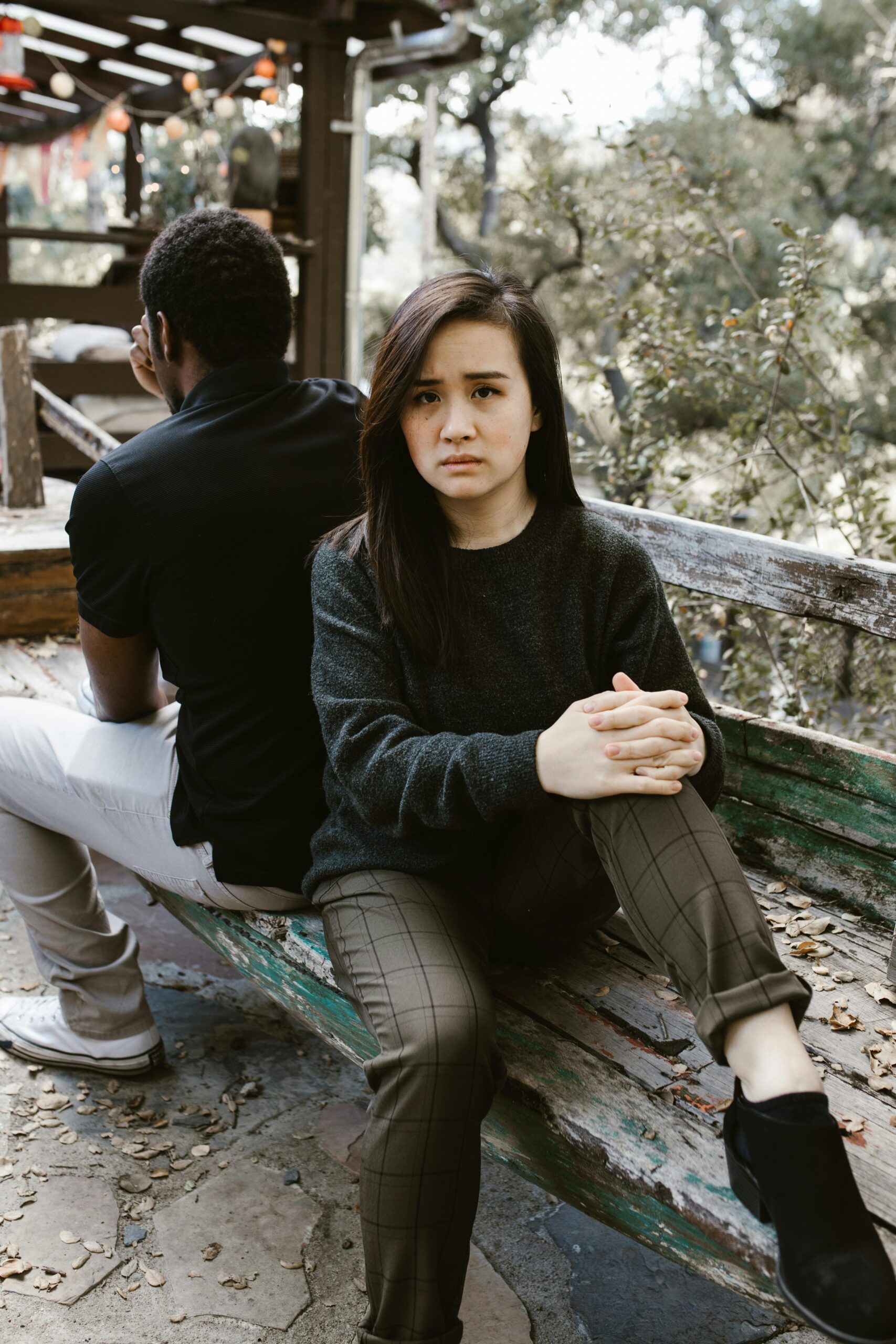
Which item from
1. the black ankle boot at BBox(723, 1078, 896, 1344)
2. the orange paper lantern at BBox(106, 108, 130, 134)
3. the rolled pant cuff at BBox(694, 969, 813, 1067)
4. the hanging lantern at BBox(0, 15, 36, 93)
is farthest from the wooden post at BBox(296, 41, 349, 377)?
the black ankle boot at BBox(723, 1078, 896, 1344)

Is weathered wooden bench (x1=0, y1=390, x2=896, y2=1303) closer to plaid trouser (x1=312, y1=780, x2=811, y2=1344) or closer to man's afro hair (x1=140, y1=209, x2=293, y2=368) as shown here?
plaid trouser (x1=312, y1=780, x2=811, y2=1344)

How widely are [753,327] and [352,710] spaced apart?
274 cm

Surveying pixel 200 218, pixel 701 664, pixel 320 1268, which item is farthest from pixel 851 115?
pixel 320 1268

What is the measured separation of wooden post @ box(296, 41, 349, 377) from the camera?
7.39m

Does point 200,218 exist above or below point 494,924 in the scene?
above

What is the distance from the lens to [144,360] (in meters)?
2.27

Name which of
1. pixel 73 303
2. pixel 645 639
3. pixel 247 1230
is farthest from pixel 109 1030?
pixel 73 303

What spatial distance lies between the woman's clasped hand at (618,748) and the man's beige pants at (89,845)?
0.70 m

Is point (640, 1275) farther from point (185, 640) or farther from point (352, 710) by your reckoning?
point (185, 640)

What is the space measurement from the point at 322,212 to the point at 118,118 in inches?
102

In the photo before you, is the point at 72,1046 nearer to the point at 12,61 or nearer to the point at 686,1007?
the point at 686,1007

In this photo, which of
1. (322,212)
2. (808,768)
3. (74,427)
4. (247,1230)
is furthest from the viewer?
(322,212)

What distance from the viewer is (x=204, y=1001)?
296 cm

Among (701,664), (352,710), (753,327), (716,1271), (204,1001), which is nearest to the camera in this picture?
(716,1271)
